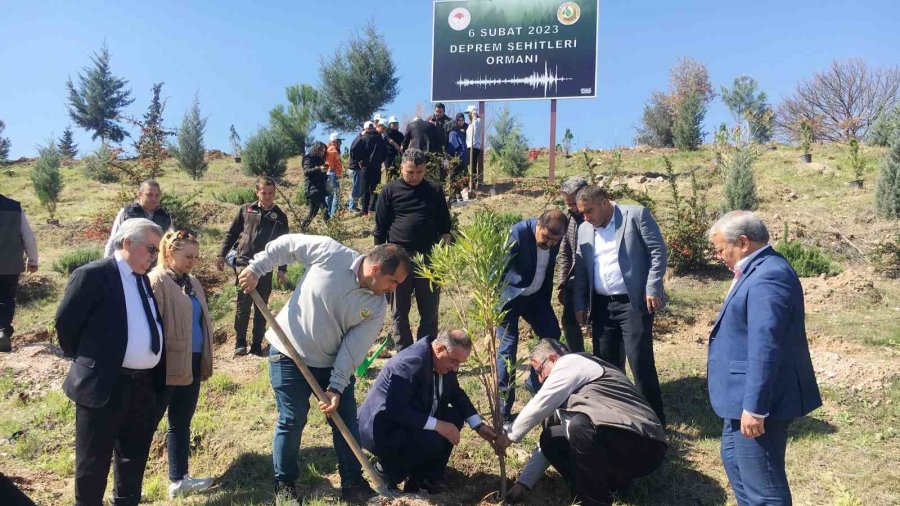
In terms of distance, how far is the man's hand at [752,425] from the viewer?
2986mm

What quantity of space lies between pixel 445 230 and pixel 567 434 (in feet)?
7.85

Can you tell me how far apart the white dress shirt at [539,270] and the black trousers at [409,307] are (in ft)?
3.05

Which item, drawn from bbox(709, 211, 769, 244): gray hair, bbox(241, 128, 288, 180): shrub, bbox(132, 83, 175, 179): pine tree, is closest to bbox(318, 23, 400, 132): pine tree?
bbox(241, 128, 288, 180): shrub

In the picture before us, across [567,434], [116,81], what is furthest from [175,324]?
[116,81]

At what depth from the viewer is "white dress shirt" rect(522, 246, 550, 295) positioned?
16.8ft

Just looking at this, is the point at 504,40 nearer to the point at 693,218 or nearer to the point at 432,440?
the point at 693,218

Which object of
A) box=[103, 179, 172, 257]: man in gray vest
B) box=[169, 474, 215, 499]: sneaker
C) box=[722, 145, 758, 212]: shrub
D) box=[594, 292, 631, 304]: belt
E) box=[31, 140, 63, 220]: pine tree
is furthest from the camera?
box=[31, 140, 63, 220]: pine tree

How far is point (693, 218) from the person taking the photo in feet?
28.3

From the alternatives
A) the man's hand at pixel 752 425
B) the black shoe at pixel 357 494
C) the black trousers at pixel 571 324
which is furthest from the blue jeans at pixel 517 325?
the man's hand at pixel 752 425

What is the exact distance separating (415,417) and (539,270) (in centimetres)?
169

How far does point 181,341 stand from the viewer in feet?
13.1

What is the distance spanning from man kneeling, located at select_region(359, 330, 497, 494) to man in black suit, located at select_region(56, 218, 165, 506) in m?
1.35

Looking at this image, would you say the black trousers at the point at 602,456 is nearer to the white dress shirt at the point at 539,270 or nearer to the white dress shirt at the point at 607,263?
the white dress shirt at the point at 607,263

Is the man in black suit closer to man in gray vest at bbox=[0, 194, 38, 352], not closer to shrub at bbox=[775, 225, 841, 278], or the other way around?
man in gray vest at bbox=[0, 194, 38, 352]
